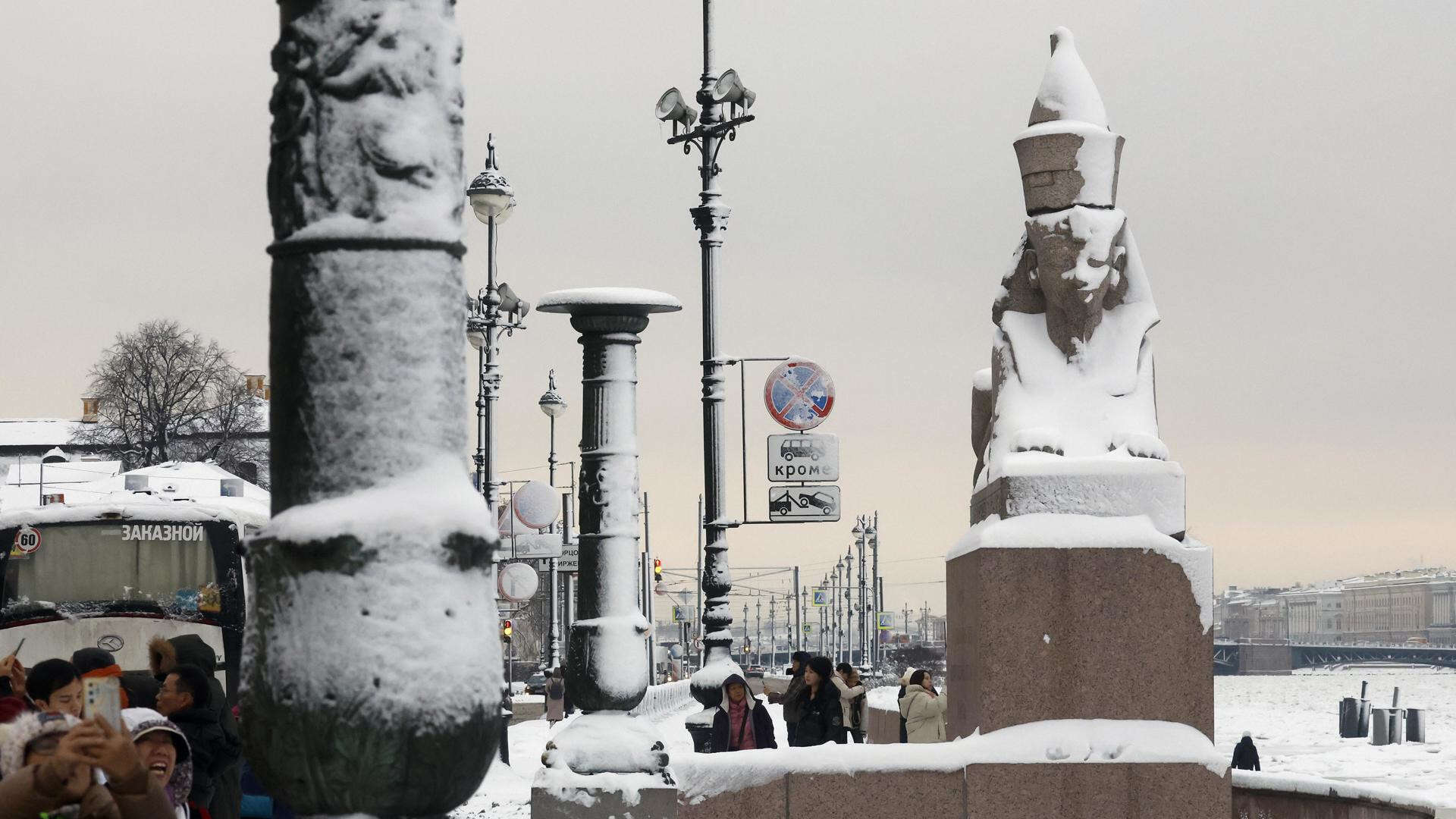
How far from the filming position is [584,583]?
37.0 ft

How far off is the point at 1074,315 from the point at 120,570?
11.0m

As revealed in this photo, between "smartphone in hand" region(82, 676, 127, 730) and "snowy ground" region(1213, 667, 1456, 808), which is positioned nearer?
"smartphone in hand" region(82, 676, 127, 730)

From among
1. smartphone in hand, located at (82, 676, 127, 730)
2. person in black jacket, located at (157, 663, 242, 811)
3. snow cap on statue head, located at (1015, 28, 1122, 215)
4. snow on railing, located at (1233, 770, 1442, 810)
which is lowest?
snow on railing, located at (1233, 770, 1442, 810)

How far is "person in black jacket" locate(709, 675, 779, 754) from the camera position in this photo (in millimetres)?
13156

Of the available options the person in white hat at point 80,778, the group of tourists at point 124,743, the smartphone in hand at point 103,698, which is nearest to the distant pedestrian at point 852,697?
the group of tourists at point 124,743

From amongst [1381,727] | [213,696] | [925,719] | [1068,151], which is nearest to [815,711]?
[925,719]

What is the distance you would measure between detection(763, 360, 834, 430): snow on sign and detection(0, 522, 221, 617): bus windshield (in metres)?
5.50

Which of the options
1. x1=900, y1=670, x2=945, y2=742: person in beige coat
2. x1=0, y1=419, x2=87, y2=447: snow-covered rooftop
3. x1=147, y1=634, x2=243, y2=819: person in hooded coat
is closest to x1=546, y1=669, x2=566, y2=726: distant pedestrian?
x1=900, y1=670, x2=945, y2=742: person in beige coat

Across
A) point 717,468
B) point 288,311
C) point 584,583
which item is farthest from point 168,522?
point 288,311

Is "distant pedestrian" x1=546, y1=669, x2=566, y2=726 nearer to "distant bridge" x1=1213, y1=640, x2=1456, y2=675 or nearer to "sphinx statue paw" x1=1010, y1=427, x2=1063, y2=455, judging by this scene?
"sphinx statue paw" x1=1010, y1=427, x2=1063, y2=455

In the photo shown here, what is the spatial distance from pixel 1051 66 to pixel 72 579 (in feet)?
37.1

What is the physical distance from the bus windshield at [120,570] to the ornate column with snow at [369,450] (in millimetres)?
14493

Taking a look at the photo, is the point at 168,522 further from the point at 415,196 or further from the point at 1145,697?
the point at 415,196

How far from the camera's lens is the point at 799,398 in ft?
59.5
